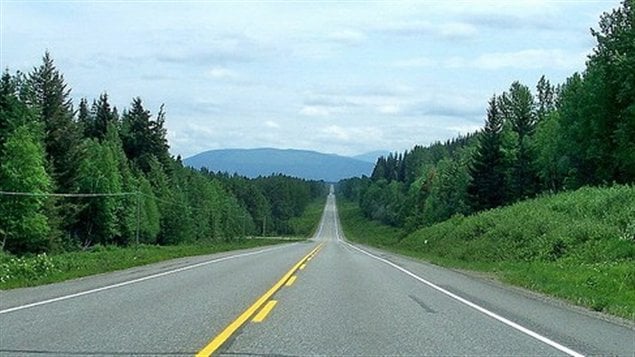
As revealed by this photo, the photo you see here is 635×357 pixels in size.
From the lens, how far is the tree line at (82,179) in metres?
49.3

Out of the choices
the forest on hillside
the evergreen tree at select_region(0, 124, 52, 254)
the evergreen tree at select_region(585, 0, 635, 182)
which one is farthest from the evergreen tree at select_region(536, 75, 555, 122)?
the evergreen tree at select_region(0, 124, 52, 254)

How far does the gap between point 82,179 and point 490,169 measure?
3950 cm

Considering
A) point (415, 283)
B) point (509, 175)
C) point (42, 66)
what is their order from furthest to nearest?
point (509, 175) < point (42, 66) < point (415, 283)

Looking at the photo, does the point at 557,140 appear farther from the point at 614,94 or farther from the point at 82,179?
the point at 82,179

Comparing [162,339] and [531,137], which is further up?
[531,137]

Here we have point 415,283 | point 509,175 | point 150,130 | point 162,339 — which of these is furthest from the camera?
point 150,130

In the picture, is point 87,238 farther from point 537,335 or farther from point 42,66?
point 537,335

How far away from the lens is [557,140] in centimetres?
6569

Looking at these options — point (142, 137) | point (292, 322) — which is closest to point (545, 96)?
point (142, 137)

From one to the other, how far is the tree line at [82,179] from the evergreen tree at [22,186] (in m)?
0.06

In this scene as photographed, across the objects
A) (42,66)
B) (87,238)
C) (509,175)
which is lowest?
(87,238)

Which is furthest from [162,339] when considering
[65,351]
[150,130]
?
[150,130]

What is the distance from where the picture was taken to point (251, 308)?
13.7 m

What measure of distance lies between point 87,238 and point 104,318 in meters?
59.6
